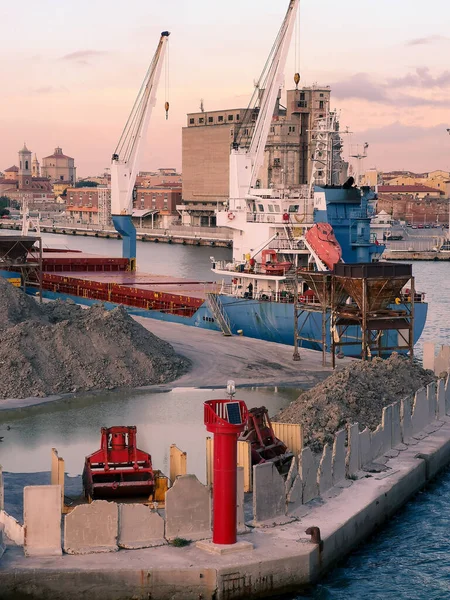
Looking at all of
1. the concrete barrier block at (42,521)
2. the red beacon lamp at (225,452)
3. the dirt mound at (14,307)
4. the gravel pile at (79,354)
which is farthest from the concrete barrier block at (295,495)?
the dirt mound at (14,307)

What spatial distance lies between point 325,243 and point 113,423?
1613cm

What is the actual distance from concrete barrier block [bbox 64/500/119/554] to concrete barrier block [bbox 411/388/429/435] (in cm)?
1068

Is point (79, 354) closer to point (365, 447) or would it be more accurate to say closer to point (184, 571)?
point (365, 447)

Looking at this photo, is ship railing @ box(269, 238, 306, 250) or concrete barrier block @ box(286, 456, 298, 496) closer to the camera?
concrete barrier block @ box(286, 456, 298, 496)

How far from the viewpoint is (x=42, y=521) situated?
17.3 meters

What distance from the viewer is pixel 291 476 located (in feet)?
64.5

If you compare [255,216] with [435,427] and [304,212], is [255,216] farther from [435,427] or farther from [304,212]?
[435,427]

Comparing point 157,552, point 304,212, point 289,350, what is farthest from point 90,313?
point 157,552

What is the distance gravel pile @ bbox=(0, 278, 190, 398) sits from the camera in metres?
32.6

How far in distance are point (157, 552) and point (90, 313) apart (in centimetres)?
1927

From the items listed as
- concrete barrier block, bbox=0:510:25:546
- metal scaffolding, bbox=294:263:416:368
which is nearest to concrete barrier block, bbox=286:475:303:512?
concrete barrier block, bbox=0:510:25:546

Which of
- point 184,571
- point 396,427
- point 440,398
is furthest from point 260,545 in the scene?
point 440,398

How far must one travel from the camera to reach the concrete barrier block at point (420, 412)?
26312 mm

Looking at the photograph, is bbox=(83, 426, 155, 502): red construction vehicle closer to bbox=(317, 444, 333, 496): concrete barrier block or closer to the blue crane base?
bbox=(317, 444, 333, 496): concrete barrier block
